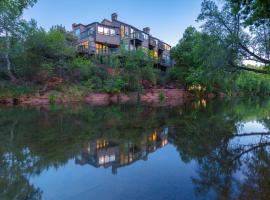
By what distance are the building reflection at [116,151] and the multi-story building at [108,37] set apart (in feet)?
104

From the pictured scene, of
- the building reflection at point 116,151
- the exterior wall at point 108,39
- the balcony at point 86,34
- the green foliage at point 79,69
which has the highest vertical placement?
the balcony at point 86,34

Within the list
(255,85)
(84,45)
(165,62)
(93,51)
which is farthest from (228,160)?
(255,85)

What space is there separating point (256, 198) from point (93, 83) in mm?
28265

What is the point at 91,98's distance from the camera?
28.8m

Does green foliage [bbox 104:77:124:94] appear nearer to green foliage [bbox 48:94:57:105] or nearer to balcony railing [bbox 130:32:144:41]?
green foliage [bbox 48:94:57:105]

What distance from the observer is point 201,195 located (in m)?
4.00

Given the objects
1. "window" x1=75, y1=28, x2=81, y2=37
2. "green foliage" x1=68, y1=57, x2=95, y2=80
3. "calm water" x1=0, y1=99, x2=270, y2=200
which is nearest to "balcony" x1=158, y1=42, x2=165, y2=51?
"window" x1=75, y1=28, x2=81, y2=37

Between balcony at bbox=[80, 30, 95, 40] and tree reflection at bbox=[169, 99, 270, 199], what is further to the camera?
balcony at bbox=[80, 30, 95, 40]

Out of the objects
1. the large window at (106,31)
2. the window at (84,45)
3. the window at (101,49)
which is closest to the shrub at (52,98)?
the window at (84,45)

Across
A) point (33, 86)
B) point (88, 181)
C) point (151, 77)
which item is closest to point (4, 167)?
point (88, 181)

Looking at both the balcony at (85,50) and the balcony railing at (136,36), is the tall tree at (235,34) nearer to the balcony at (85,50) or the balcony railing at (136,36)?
the balcony at (85,50)

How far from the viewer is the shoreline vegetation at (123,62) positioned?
1661 centimetres

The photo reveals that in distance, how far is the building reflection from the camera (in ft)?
19.1

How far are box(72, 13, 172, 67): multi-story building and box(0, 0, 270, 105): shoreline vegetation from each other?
2.78m
